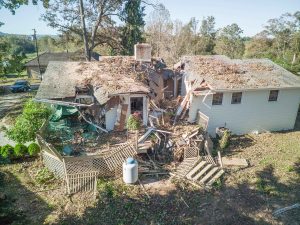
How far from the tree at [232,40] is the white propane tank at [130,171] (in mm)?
41273

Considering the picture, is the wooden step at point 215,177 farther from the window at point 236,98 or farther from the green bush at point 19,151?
the green bush at point 19,151

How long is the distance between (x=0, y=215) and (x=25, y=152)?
28.2 ft

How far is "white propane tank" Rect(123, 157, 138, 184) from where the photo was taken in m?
12.4

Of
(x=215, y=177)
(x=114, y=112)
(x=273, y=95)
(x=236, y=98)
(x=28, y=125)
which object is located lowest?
(x=215, y=177)

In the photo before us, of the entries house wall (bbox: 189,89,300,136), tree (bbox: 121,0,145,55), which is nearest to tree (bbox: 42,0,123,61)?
tree (bbox: 121,0,145,55)

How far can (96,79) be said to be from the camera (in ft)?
57.5

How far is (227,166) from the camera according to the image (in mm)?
14758

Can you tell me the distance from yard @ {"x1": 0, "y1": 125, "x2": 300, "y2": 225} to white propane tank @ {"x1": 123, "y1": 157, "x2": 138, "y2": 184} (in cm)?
35

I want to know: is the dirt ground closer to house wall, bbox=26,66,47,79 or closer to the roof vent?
the roof vent

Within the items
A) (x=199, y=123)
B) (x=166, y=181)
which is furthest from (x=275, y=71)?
(x=166, y=181)

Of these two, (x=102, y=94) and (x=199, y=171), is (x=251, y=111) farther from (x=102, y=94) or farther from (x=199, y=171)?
(x=102, y=94)

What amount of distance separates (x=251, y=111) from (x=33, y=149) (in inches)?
592

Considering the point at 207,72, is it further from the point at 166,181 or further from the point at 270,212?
the point at 270,212

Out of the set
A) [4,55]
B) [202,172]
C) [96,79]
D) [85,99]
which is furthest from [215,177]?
[4,55]
